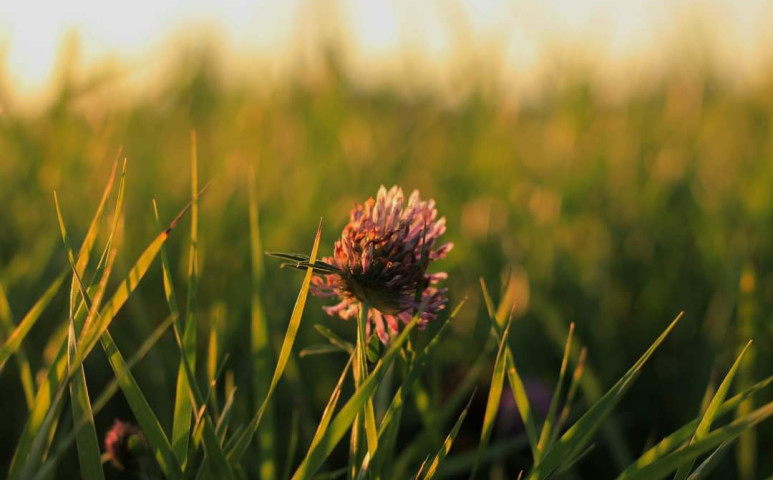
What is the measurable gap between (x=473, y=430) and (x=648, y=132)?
1072 mm

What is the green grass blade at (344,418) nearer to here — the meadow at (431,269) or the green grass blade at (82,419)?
the meadow at (431,269)

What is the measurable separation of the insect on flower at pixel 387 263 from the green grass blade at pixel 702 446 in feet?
0.58

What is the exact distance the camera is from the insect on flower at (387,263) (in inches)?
22.6

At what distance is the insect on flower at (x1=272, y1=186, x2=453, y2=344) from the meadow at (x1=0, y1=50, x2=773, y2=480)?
0.03 m

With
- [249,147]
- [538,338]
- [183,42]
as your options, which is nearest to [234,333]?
[538,338]

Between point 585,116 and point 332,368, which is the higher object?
point 585,116

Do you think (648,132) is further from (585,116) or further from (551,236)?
(551,236)

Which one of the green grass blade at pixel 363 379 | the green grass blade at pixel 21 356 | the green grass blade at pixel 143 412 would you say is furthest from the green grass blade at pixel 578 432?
the green grass blade at pixel 21 356

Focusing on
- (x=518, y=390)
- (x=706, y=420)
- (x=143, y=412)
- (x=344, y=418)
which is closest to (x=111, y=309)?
(x=143, y=412)

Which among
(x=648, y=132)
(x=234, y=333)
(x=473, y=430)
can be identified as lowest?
(x=473, y=430)

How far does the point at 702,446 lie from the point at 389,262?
0.77ft

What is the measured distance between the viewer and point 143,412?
569 millimetres

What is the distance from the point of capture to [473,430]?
1.08 meters

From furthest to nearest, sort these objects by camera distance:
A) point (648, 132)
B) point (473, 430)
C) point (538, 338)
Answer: point (648, 132)
point (538, 338)
point (473, 430)
